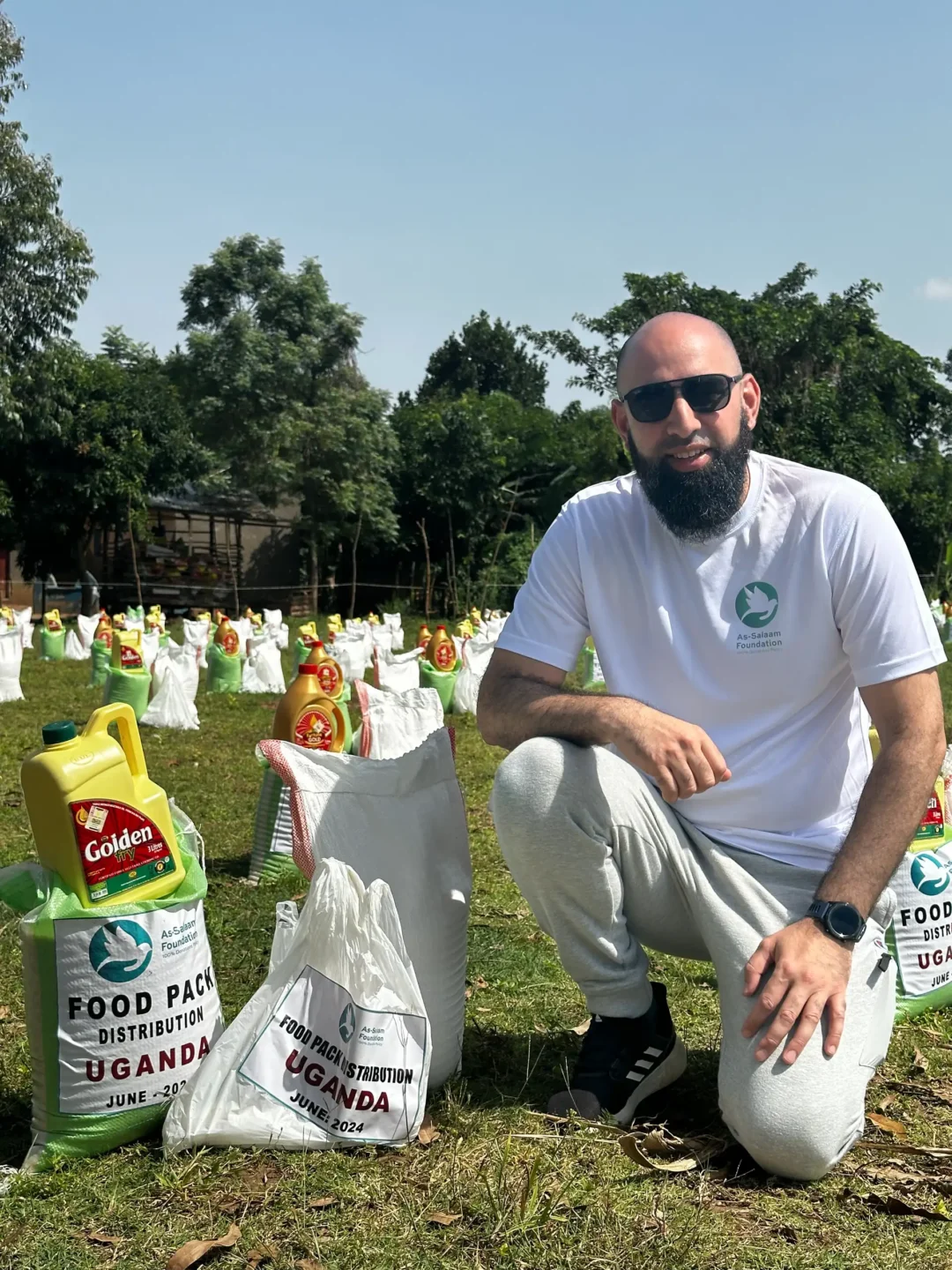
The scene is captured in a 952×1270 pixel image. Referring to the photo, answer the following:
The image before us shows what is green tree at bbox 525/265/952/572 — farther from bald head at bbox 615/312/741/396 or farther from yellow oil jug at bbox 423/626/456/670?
bald head at bbox 615/312/741/396

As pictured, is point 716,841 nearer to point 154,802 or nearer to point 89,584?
point 154,802

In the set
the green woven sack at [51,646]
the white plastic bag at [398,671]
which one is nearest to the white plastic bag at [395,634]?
the green woven sack at [51,646]

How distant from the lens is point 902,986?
2.88 meters

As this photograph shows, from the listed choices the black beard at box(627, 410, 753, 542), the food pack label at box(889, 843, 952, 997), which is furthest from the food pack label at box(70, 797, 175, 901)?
the food pack label at box(889, 843, 952, 997)

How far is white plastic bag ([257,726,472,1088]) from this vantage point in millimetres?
2379

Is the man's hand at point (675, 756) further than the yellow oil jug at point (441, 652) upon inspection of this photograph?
No

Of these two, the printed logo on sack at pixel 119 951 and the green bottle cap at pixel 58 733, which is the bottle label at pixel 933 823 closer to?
the printed logo on sack at pixel 119 951

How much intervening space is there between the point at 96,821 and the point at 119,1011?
1.13ft

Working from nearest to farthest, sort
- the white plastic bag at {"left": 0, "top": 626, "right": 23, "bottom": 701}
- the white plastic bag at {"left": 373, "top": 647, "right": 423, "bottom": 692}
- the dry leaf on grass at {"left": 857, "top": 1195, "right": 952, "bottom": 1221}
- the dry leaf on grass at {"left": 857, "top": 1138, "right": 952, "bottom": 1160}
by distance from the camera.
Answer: the dry leaf on grass at {"left": 857, "top": 1195, "right": 952, "bottom": 1221}, the dry leaf on grass at {"left": 857, "top": 1138, "right": 952, "bottom": 1160}, the white plastic bag at {"left": 373, "top": 647, "right": 423, "bottom": 692}, the white plastic bag at {"left": 0, "top": 626, "right": 23, "bottom": 701}

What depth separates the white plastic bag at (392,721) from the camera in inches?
170

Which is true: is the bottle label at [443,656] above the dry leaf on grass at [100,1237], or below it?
above

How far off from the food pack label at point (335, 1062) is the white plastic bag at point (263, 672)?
891 cm

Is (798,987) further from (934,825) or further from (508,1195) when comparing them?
(934,825)

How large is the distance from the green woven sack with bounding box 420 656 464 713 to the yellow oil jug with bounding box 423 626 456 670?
4 cm
